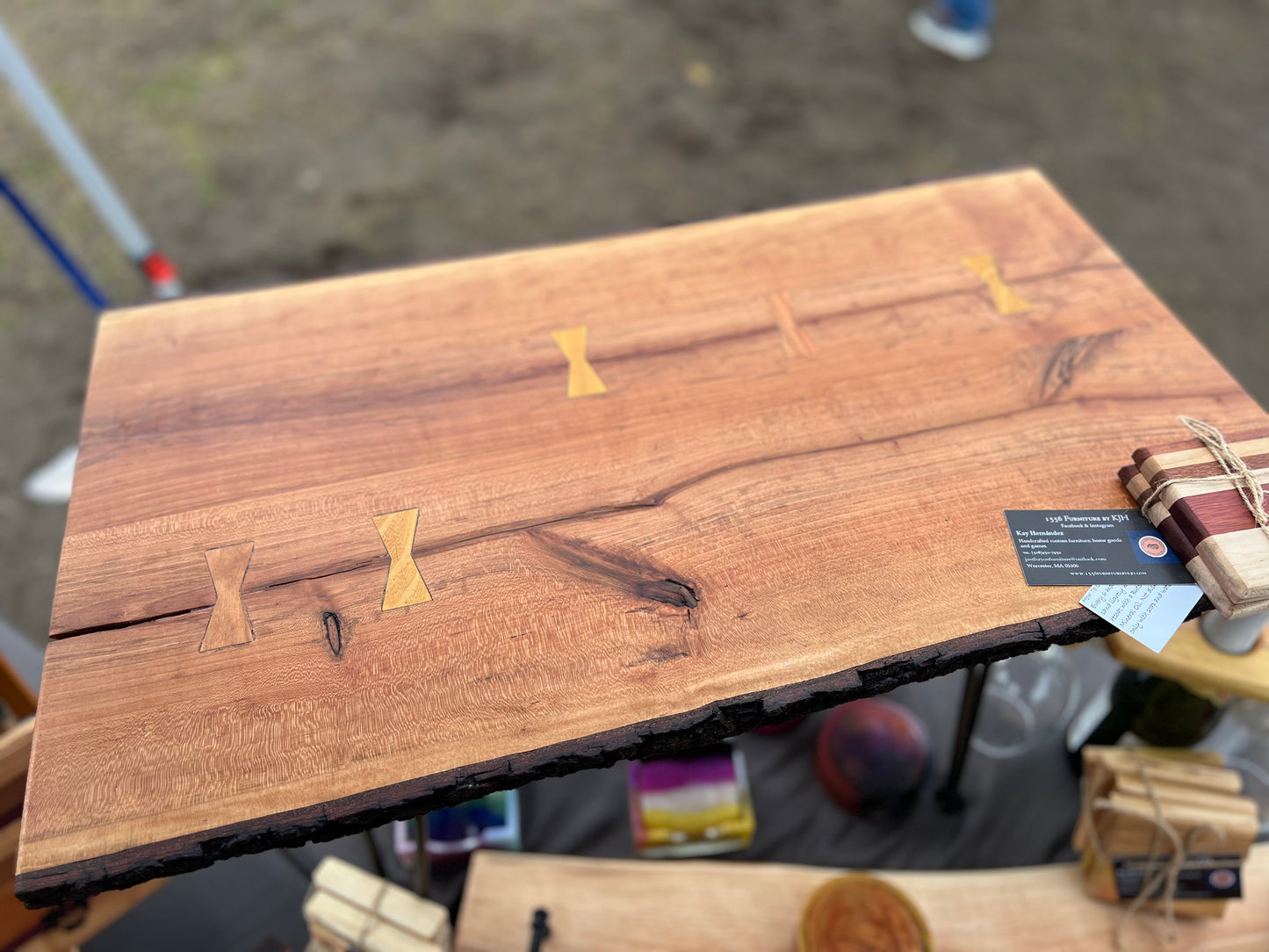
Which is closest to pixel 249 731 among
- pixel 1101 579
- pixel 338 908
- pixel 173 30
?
pixel 338 908

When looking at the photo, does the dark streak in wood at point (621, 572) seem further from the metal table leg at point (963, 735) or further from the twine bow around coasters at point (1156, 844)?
→ the twine bow around coasters at point (1156, 844)

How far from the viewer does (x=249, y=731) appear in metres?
0.52

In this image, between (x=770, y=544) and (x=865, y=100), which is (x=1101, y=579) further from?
(x=865, y=100)

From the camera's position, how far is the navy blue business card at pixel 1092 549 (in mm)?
592

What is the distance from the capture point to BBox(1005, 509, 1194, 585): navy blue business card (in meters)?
0.59

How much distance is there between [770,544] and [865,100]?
2.49m

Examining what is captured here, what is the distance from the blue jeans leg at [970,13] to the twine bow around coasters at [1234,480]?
278 cm

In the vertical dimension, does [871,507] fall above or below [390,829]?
above

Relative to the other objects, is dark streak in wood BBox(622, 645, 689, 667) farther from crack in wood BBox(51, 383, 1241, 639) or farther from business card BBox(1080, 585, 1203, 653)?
business card BBox(1080, 585, 1203, 653)

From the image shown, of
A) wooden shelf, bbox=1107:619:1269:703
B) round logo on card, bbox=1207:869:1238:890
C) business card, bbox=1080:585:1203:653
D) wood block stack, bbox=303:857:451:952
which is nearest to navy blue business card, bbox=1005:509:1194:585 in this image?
business card, bbox=1080:585:1203:653

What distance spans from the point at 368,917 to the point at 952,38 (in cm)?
316

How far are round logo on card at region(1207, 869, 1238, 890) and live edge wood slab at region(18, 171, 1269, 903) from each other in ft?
1.27

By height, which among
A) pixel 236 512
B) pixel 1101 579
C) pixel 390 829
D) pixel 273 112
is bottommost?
pixel 273 112

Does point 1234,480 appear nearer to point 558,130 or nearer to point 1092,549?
point 1092,549
